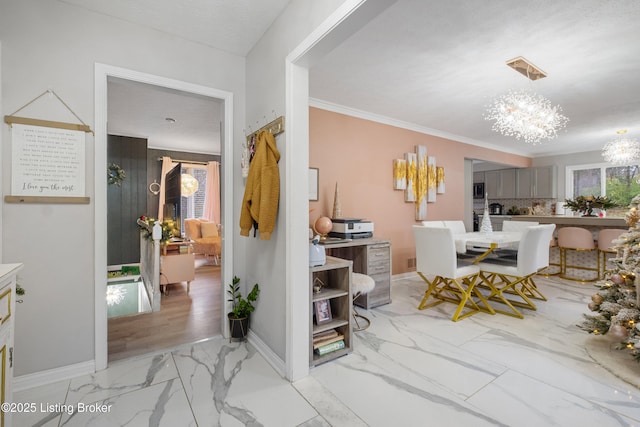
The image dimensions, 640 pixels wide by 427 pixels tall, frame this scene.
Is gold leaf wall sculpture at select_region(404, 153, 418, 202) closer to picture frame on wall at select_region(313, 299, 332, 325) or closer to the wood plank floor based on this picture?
picture frame on wall at select_region(313, 299, 332, 325)

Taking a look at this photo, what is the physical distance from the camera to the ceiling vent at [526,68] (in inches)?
105

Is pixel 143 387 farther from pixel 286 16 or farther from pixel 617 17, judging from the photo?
pixel 617 17

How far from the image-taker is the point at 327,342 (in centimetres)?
218

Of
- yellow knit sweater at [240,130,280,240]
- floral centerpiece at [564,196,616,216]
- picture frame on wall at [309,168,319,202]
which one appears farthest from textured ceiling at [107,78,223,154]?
floral centerpiece at [564,196,616,216]

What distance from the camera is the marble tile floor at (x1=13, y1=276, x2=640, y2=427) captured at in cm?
156

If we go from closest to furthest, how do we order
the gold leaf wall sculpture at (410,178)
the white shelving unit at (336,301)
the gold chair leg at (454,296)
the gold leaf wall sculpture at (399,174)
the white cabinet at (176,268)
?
the white shelving unit at (336,301) < the gold chair leg at (454,296) < the white cabinet at (176,268) < the gold leaf wall sculpture at (399,174) < the gold leaf wall sculpture at (410,178)

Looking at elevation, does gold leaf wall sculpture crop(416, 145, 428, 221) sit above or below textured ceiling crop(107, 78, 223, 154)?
below

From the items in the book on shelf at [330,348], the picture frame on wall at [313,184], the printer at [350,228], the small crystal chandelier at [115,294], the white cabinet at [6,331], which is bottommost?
the small crystal chandelier at [115,294]

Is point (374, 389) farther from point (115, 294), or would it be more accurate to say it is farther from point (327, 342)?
point (115, 294)

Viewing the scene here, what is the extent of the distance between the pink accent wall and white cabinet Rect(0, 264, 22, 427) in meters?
2.72

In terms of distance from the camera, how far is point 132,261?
17.5 feet

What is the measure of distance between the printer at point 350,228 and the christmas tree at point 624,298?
2.10 metres

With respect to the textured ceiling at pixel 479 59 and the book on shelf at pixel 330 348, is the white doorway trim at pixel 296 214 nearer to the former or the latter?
the book on shelf at pixel 330 348

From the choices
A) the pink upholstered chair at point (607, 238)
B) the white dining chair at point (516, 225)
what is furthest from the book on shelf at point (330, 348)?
the pink upholstered chair at point (607, 238)
